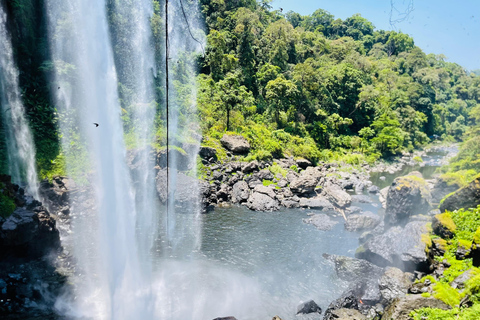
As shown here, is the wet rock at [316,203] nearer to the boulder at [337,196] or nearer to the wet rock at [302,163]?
the boulder at [337,196]

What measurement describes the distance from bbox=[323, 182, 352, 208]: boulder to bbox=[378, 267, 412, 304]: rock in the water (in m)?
11.1

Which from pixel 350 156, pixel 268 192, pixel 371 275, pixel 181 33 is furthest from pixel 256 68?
pixel 371 275

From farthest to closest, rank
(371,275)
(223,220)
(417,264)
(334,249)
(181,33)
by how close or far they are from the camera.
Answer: (181,33) → (223,220) → (334,249) → (371,275) → (417,264)

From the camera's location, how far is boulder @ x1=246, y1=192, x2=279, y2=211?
22962mm

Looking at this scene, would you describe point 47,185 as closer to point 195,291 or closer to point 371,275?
point 195,291

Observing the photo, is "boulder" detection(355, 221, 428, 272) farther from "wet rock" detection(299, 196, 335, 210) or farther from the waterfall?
the waterfall

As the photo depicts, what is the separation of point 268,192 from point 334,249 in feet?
26.4

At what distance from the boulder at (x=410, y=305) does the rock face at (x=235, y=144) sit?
21.3 metres

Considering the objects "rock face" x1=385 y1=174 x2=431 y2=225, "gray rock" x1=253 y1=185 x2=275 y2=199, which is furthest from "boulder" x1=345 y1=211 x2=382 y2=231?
"gray rock" x1=253 y1=185 x2=275 y2=199

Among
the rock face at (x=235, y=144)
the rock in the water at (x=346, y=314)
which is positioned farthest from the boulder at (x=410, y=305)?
the rock face at (x=235, y=144)

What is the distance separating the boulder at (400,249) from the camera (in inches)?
539

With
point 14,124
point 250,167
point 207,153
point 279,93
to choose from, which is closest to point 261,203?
point 250,167

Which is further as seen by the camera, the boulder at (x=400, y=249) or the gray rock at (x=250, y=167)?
the gray rock at (x=250, y=167)

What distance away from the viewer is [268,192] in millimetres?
24484
